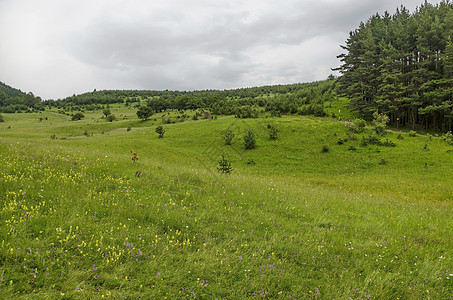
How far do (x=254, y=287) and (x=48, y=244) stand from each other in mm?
4049

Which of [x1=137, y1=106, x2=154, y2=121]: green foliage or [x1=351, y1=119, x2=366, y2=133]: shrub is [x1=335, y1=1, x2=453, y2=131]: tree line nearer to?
[x1=351, y1=119, x2=366, y2=133]: shrub

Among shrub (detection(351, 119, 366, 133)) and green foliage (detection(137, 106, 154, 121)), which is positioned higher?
green foliage (detection(137, 106, 154, 121))

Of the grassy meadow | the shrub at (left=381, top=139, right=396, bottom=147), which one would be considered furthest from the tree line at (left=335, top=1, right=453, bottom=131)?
the grassy meadow

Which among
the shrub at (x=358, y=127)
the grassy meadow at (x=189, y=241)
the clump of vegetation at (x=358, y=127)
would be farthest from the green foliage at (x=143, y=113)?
the grassy meadow at (x=189, y=241)

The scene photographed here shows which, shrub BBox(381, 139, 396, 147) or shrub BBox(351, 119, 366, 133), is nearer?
shrub BBox(381, 139, 396, 147)

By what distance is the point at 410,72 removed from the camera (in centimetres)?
5047

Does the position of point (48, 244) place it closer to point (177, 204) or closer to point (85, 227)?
point (85, 227)

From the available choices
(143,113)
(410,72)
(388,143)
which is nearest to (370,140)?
(388,143)

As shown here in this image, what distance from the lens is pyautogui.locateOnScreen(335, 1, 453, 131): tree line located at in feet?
152

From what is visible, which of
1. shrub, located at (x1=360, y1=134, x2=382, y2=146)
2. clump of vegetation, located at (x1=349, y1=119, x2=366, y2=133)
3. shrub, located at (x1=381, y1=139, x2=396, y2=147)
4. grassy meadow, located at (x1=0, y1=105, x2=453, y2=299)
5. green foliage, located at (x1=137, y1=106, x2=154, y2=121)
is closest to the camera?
grassy meadow, located at (x1=0, y1=105, x2=453, y2=299)

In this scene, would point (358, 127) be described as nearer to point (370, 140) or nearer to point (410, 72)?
point (370, 140)

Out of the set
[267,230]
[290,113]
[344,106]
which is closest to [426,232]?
[267,230]

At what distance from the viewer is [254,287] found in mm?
4160

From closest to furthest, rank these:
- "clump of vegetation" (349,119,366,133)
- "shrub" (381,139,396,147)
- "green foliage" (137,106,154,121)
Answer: "shrub" (381,139,396,147) < "clump of vegetation" (349,119,366,133) < "green foliage" (137,106,154,121)
